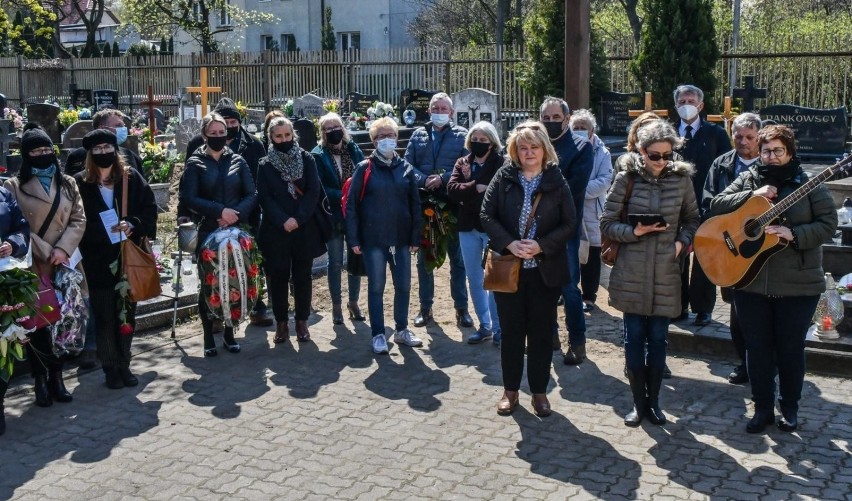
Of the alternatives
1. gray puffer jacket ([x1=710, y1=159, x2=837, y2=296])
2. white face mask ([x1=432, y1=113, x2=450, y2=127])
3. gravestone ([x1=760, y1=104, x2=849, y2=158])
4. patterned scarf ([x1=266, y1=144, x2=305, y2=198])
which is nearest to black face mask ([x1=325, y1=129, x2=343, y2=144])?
patterned scarf ([x1=266, y1=144, x2=305, y2=198])

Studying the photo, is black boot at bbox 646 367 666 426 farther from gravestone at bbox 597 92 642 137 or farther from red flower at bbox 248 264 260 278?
gravestone at bbox 597 92 642 137

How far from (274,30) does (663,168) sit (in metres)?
43.4

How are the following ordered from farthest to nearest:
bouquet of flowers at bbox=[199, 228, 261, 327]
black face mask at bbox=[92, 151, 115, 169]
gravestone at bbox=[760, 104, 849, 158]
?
1. gravestone at bbox=[760, 104, 849, 158]
2. bouquet of flowers at bbox=[199, 228, 261, 327]
3. black face mask at bbox=[92, 151, 115, 169]

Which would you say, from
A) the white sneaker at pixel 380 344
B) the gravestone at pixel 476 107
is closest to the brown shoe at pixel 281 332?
the white sneaker at pixel 380 344

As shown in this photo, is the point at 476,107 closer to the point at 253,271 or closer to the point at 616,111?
the point at 616,111

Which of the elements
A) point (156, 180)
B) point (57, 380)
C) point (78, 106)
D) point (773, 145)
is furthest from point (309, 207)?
point (78, 106)

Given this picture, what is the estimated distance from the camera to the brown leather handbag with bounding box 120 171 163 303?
7.38 m

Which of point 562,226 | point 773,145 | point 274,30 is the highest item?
point 274,30

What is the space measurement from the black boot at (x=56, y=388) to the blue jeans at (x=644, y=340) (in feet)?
12.7

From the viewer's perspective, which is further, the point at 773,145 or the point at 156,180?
the point at 156,180

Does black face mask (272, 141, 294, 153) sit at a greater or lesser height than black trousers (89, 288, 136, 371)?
greater

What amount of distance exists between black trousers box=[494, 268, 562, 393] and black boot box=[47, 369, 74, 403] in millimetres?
3078

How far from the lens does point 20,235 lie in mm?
6504

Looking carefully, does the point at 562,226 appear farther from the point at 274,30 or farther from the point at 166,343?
the point at 274,30
